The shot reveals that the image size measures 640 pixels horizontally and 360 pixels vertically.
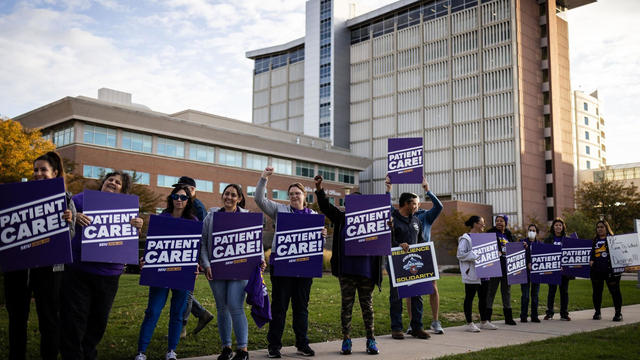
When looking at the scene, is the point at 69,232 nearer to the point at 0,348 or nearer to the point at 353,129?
the point at 0,348

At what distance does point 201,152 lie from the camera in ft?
213

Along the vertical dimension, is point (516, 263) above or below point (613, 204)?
below

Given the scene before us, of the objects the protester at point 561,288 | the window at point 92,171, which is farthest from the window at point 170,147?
the protester at point 561,288

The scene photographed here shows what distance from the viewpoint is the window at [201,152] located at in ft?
210

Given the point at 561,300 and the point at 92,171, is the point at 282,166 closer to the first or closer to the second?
the point at 92,171

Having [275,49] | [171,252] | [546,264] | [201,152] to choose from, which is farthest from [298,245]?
[275,49]

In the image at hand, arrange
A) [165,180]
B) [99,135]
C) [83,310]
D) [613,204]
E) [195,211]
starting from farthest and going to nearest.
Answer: [613,204] → [165,180] → [99,135] → [195,211] → [83,310]

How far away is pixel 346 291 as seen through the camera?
27.5ft

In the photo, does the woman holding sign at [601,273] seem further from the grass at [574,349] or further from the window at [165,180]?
the window at [165,180]

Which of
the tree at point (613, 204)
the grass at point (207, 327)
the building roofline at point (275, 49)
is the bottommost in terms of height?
the grass at point (207, 327)

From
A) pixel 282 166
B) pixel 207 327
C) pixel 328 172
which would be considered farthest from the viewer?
pixel 328 172

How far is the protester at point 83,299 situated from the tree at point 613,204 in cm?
6228

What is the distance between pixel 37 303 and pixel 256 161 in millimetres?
65849

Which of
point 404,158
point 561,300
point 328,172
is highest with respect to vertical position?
point 328,172
